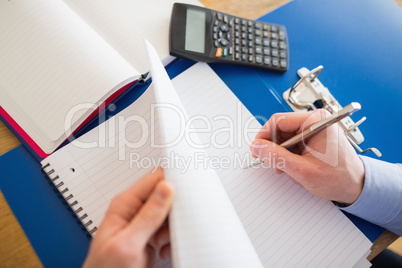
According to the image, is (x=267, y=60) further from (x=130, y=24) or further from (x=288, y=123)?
(x=130, y=24)

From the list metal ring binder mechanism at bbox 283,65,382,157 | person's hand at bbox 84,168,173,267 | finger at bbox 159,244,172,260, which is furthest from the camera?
metal ring binder mechanism at bbox 283,65,382,157

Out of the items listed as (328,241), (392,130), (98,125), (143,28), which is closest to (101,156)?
(98,125)

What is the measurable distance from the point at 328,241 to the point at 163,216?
30 centimetres

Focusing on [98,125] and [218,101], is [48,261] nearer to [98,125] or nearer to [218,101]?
[98,125]

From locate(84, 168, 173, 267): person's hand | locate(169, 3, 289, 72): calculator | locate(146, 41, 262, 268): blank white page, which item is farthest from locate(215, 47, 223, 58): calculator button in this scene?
locate(84, 168, 173, 267): person's hand

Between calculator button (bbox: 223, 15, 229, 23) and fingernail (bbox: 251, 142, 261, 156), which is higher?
calculator button (bbox: 223, 15, 229, 23)

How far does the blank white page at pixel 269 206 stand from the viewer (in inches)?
16.6

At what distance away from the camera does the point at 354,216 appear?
46 cm

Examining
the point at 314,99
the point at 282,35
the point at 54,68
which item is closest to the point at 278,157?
the point at 314,99

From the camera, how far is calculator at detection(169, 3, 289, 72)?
523mm

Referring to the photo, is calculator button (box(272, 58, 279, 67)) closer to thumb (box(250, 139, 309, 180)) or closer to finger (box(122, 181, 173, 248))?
thumb (box(250, 139, 309, 180))

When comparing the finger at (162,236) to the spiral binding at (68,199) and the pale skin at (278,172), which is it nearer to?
the pale skin at (278,172)

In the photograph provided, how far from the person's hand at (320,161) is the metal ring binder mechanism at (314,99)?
76 mm

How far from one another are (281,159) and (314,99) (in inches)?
7.0
